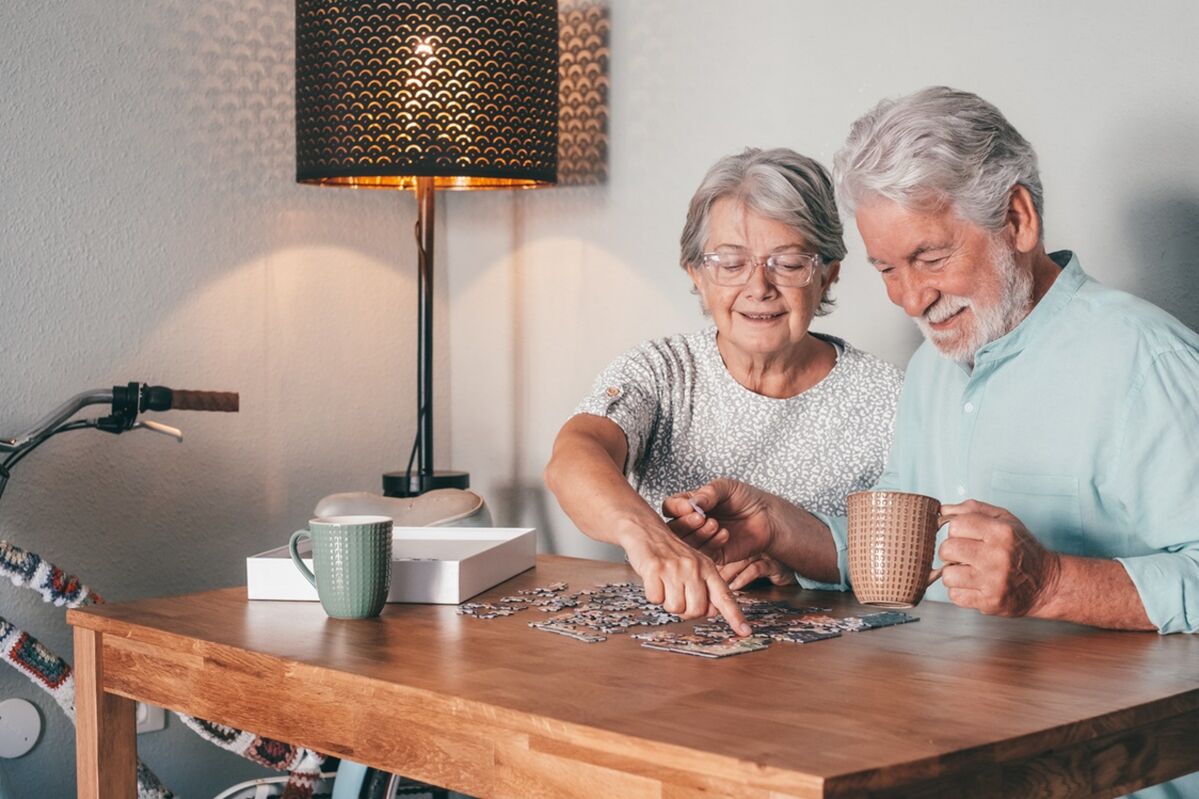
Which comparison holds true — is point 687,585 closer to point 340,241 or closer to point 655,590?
point 655,590

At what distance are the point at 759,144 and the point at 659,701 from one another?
1733mm

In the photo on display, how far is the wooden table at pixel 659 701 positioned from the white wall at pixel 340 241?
3.15 ft

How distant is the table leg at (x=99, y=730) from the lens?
5.21 ft

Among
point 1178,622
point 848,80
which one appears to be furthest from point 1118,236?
point 1178,622

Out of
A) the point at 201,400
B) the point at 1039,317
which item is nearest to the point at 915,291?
the point at 1039,317

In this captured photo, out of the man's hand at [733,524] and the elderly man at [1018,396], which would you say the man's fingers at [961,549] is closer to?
the elderly man at [1018,396]

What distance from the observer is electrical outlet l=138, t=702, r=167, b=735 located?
2594mm

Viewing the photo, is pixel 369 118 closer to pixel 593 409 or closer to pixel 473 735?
pixel 593 409

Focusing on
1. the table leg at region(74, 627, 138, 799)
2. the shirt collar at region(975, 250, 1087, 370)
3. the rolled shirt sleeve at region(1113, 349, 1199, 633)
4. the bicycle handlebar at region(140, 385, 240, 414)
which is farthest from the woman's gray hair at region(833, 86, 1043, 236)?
the bicycle handlebar at region(140, 385, 240, 414)

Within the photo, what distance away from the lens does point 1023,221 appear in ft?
5.51

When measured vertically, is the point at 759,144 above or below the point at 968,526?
above

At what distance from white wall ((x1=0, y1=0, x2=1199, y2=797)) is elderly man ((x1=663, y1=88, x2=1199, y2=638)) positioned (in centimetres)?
53

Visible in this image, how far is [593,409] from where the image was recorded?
81.0 inches

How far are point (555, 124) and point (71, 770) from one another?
160 cm
